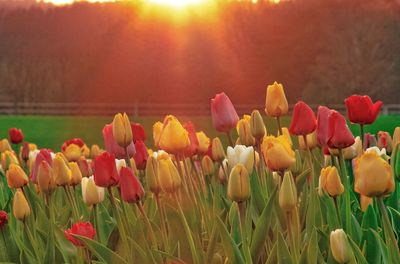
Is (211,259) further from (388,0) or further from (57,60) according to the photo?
(57,60)

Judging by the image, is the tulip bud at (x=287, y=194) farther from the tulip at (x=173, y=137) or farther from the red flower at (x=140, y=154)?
the red flower at (x=140, y=154)

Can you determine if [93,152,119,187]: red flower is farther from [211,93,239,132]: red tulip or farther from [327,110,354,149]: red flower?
[327,110,354,149]: red flower

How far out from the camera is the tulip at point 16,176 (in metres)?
2.74

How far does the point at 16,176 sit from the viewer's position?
9.04 ft

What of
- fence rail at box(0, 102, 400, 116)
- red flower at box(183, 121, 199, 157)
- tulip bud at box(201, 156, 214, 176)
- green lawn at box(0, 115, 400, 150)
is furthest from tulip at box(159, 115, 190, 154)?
fence rail at box(0, 102, 400, 116)

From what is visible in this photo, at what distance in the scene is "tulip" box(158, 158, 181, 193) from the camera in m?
2.10

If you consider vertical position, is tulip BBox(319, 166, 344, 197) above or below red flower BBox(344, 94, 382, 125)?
below

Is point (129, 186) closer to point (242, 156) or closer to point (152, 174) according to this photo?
point (152, 174)

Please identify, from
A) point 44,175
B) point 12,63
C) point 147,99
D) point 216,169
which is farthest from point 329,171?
point 12,63

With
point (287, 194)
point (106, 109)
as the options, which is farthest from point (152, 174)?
point (106, 109)

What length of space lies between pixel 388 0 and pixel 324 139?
3456 cm

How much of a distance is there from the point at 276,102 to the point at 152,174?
707 mm

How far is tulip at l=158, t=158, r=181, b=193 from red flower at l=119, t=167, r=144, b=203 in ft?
0.23

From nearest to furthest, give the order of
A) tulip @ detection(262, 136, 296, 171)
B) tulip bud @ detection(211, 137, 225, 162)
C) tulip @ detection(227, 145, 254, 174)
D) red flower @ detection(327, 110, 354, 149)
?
tulip @ detection(262, 136, 296, 171), red flower @ detection(327, 110, 354, 149), tulip @ detection(227, 145, 254, 174), tulip bud @ detection(211, 137, 225, 162)
